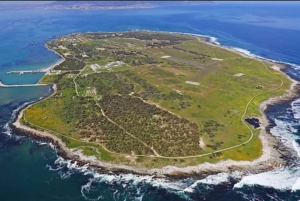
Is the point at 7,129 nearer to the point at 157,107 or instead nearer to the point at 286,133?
the point at 157,107

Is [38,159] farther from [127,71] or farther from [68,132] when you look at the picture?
[127,71]

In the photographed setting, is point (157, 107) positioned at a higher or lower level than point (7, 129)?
higher

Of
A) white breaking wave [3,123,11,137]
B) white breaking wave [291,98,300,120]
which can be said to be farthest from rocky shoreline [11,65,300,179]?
white breaking wave [291,98,300,120]

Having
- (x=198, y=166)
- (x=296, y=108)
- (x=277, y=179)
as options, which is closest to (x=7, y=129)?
(x=198, y=166)

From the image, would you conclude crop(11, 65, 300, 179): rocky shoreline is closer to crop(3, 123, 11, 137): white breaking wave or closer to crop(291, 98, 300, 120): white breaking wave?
crop(3, 123, 11, 137): white breaking wave

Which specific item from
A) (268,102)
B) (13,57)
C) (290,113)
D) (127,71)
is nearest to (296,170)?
(290,113)

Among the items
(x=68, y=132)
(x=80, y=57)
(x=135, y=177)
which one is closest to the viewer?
(x=135, y=177)
